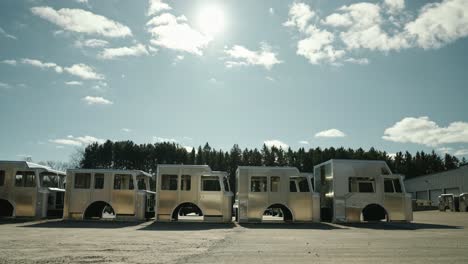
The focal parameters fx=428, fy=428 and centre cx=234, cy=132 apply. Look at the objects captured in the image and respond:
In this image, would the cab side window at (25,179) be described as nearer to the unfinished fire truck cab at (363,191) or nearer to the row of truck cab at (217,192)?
the row of truck cab at (217,192)

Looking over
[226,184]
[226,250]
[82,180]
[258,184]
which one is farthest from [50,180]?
[226,250]

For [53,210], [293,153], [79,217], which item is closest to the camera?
[79,217]

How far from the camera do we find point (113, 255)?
10750mm

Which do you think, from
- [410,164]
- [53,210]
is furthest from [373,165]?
[410,164]

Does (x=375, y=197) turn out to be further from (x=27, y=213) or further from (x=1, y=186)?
(x=1, y=186)

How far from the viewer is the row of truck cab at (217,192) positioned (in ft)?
82.3

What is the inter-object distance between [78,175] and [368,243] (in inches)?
718

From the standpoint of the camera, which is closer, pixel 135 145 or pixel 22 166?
pixel 22 166

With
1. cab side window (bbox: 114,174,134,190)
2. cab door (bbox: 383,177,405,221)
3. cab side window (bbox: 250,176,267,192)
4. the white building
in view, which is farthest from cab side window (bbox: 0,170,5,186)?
the white building

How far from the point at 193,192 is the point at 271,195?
459 cm

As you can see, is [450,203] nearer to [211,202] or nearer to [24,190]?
[211,202]

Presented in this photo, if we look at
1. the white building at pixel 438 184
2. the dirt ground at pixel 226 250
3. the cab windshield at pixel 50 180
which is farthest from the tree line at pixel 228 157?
the dirt ground at pixel 226 250

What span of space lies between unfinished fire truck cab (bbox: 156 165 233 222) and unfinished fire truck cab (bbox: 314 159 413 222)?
6.46 m

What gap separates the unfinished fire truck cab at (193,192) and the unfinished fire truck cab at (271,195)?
3.04 ft
